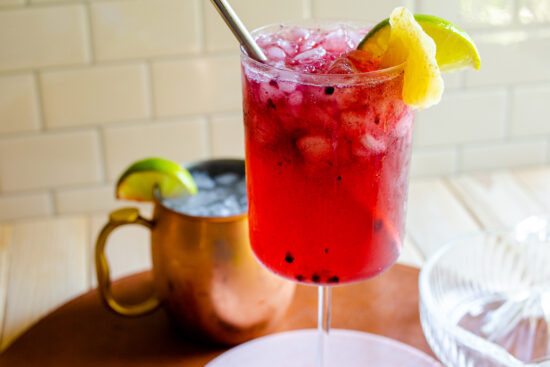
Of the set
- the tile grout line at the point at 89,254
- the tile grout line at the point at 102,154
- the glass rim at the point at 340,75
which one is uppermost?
the glass rim at the point at 340,75

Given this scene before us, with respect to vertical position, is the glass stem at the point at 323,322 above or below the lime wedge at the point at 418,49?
below

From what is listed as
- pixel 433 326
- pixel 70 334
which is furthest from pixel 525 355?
pixel 70 334

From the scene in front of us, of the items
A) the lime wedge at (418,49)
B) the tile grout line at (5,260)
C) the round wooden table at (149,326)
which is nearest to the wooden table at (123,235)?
the tile grout line at (5,260)

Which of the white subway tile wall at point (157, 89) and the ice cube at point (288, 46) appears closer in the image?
the ice cube at point (288, 46)

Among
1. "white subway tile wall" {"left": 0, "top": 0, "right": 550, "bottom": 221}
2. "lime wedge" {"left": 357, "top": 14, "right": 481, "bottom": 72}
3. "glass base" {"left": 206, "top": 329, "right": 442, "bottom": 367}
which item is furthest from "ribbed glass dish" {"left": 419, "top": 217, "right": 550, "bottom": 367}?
"white subway tile wall" {"left": 0, "top": 0, "right": 550, "bottom": 221}

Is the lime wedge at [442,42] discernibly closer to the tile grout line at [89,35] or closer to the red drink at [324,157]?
the red drink at [324,157]
